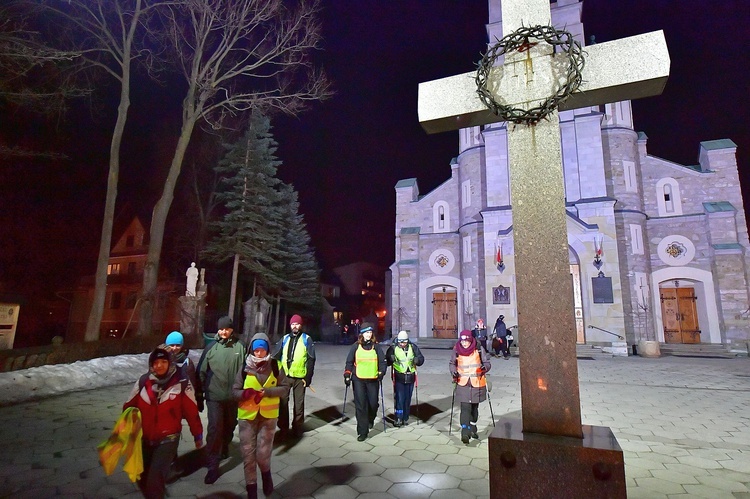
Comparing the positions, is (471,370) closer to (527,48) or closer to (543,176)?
(543,176)

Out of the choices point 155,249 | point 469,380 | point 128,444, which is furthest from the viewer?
point 155,249

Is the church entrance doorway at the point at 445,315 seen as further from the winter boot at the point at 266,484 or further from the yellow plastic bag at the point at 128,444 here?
the yellow plastic bag at the point at 128,444

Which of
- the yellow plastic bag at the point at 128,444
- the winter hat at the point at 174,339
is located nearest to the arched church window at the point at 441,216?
the winter hat at the point at 174,339

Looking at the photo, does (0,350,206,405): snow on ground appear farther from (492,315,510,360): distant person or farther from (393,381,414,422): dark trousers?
(492,315,510,360): distant person

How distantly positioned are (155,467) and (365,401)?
3138 millimetres

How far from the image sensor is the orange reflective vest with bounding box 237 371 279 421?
4.04m

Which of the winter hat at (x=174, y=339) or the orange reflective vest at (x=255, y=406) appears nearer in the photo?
the orange reflective vest at (x=255, y=406)

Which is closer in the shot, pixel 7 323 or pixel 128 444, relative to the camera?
pixel 128 444

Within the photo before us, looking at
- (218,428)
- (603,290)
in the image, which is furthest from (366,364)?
(603,290)

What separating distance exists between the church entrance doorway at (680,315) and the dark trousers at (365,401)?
21.1 metres

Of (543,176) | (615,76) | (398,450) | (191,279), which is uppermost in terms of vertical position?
(615,76)

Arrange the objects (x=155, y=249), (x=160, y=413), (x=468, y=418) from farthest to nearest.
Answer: (x=155, y=249)
(x=468, y=418)
(x=160, y=413)

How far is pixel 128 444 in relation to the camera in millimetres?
3266

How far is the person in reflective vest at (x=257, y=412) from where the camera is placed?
157 inches
